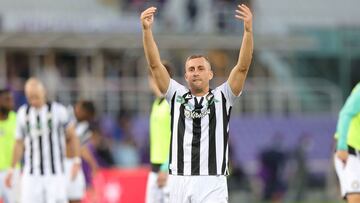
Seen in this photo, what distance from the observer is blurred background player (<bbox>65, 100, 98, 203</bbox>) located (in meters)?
17.4

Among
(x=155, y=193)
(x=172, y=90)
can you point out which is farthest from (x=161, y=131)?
(x=172, y=90)

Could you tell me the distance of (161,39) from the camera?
33.0 meters

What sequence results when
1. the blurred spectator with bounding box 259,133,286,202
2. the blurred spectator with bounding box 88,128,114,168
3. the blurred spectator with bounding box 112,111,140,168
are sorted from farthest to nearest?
the blurred spectator with bounding box 259,133,286,202 → the blurred spectator with bounding box 112,111,140,168 → the blurred spectator with bounding box 88,128,114,168

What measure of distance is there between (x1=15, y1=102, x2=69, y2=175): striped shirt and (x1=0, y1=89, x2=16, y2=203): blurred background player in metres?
1.56

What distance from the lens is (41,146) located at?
1606cm

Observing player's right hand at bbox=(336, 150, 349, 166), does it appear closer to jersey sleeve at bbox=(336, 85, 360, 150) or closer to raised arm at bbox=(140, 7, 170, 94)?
jersey sleeve at bbox=(336, 85, 360, 150)

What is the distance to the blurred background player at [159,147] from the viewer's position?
50.1ft

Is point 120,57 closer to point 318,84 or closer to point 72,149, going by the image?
point 318,84

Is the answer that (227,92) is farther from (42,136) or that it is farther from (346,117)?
(42,136)

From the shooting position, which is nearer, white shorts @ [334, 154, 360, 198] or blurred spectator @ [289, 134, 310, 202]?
white shorts @ [334, 154, 360, 198]

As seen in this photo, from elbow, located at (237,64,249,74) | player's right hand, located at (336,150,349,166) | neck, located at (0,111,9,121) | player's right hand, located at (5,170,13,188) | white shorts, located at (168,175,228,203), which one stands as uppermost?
elbow, located at (237,64,249,74)

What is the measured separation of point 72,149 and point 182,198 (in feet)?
16.9

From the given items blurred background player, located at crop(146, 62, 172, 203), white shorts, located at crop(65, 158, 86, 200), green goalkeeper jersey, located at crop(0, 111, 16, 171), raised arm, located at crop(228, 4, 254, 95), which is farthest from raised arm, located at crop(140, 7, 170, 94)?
green goalkeeper jersey, located at crop(0, 111, 16, 171)

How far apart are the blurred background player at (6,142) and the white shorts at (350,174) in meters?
5.46
